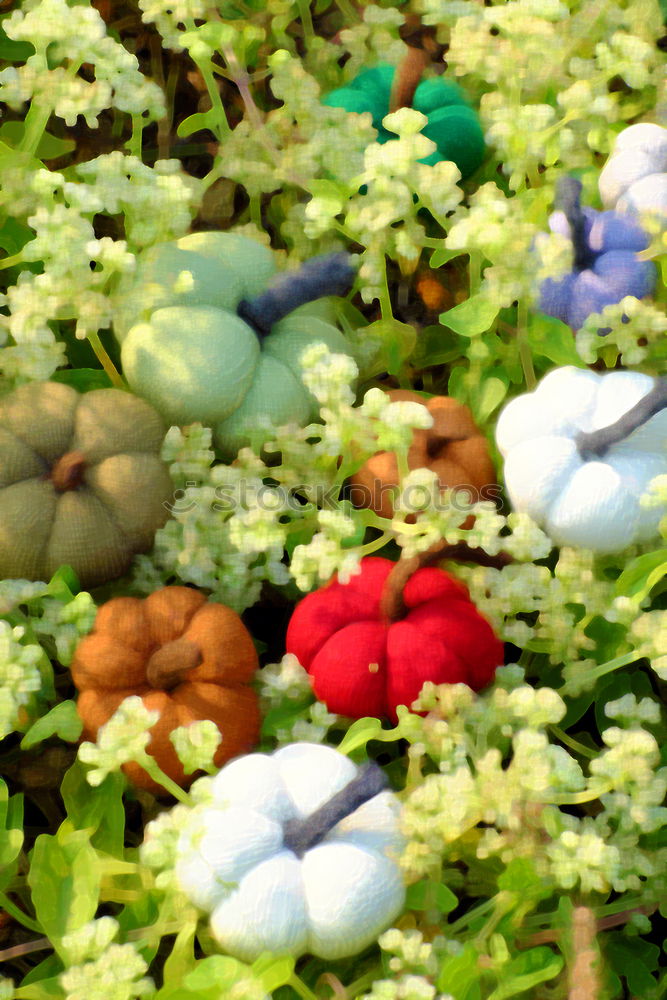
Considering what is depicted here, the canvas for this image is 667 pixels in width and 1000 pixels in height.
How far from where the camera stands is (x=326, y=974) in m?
1.07

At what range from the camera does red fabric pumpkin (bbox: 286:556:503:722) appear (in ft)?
3.90

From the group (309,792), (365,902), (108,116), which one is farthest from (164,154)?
(365,902)

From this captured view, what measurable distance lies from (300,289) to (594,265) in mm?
374

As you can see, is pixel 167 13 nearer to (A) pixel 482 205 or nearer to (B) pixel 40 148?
(B) pixel 40 148

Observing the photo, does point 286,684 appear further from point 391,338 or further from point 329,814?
point 391,338

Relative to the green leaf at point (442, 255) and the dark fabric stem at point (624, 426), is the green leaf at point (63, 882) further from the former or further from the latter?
the green leaf at point (442, 255)

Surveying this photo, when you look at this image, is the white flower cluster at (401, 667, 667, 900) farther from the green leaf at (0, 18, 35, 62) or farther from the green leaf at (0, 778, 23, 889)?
the green leaf at (0, 18, 35, 62)

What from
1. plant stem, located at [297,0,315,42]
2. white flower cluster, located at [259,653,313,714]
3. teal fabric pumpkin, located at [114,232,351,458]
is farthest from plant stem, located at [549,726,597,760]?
plant stem, located at [297,0,315,42]

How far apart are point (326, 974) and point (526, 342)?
0.76 m

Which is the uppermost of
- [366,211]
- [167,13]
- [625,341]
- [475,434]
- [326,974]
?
[167,13]

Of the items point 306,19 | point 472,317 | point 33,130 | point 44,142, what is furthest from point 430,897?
point 306,19

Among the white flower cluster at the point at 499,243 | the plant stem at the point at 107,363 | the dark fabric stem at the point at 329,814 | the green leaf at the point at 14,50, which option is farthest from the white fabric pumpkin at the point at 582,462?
the green leaf at the point at 14,50

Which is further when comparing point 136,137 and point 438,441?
point 136,137

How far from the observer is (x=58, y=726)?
1.18 meters
